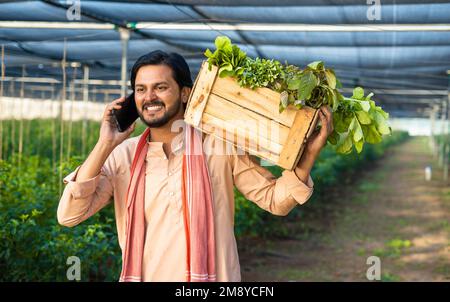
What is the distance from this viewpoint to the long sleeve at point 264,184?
2.13m

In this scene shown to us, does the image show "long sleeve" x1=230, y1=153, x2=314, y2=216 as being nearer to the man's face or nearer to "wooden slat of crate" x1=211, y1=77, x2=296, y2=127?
"wooden slat of crate" x1=211, y1=77, x2=296, y2=127

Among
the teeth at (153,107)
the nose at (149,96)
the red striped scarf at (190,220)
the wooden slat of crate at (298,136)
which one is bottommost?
the red striped scarf at (190,220)

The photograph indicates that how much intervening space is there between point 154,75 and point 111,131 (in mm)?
210

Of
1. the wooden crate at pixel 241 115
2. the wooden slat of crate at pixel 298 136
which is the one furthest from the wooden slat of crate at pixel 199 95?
the wooden slat of crate at pixel 298 136

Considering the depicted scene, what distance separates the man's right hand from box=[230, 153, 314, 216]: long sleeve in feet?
1.13

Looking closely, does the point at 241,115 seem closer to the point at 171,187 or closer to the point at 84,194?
the point at 171,187

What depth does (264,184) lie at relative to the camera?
2199mm

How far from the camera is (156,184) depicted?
2.16 m

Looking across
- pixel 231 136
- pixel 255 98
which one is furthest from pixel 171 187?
pixel 255 98

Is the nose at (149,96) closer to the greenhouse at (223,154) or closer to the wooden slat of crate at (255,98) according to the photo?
the greenhouse at (223,154)

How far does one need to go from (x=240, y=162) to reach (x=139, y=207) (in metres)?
0.34

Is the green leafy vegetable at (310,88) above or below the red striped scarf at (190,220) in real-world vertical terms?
above

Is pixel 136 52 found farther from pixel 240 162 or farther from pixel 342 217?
pixel 240 162

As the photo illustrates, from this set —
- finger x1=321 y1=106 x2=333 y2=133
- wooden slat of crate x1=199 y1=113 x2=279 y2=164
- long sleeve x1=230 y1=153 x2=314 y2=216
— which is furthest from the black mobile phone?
finger x1=321 y1=106 x2=333 y2=133
